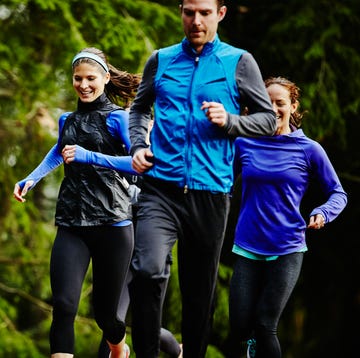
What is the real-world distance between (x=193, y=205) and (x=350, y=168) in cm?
779

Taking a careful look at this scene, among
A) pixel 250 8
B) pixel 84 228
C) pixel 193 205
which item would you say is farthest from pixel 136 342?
pixel 250 8

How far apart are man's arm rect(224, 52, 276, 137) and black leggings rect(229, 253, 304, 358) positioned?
4.15 feet

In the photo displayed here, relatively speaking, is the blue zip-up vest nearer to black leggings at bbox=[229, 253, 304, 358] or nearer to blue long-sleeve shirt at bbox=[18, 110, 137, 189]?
blue long-sleeve shirt at bbox=[18, 110, 137, 189]

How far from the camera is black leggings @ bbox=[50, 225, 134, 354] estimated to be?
473 centimetres

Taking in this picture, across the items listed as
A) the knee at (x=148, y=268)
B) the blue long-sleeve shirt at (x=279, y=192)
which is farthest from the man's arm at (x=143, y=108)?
the blue long-sleeve shirt at (x=279, y=192)

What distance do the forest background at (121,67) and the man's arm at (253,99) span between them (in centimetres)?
492

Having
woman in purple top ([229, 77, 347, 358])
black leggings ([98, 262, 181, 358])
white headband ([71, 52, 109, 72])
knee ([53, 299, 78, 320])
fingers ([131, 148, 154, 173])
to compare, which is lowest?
black leggings ([98, 262, 181, 358])

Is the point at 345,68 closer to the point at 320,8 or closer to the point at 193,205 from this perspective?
the point at 320,8

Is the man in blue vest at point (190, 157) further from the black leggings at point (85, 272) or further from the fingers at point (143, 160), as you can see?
the black leggings at point (85, 272)

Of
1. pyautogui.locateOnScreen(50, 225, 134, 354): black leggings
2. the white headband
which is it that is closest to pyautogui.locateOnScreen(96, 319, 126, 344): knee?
pyautogui.locateOnScreen(50, 225, 134, 354): black leggings

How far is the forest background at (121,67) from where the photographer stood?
9.37m

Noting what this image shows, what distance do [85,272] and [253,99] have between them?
148 cm

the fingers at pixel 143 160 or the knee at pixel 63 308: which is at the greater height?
the fingers at pixel 143 160

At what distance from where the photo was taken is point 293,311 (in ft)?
45.2
